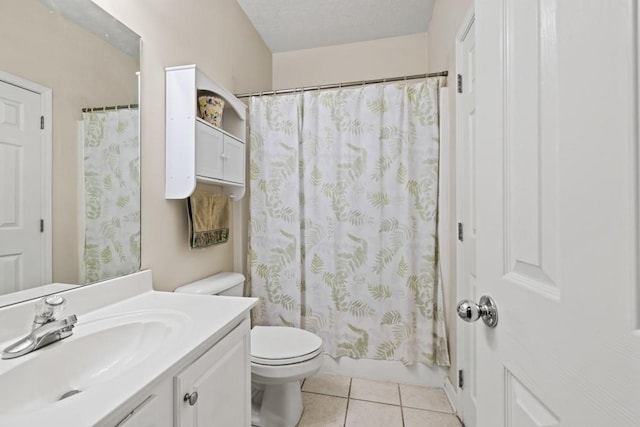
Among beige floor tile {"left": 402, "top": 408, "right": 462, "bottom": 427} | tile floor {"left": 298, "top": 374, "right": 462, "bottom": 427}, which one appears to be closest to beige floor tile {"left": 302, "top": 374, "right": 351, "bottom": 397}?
tile floor {"left": 298, "top": 374, "right": 462, "bottom": 427}

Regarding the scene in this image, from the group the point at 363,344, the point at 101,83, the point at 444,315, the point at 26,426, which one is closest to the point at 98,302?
the point at 26,426

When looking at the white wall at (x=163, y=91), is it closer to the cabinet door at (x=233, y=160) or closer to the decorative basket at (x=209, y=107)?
the decorative basket at (x=209, y=107)

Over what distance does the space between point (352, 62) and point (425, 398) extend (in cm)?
270

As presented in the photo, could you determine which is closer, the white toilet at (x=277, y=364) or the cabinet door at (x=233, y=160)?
the white toilet at (x=277, y=364)

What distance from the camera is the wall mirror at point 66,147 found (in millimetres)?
797

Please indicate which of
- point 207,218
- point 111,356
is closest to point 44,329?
point 111,356

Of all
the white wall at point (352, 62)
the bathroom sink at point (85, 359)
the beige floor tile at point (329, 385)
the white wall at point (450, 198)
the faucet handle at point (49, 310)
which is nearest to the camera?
the bathroom sink at point (85, 359)

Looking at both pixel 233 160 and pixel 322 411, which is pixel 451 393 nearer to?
pixel 322 411

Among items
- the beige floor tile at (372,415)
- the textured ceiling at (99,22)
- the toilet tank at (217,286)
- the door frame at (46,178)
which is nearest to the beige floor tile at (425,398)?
the beige floor tile at (372,415)

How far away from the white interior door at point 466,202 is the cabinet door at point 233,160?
49.9 inches

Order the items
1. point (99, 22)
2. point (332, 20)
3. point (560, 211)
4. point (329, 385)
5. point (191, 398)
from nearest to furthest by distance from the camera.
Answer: point (560, 211) → point (191, 398) → point (99, 22) → point (329, 385) → point (332, 20)

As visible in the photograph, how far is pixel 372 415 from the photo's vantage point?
5.17ft

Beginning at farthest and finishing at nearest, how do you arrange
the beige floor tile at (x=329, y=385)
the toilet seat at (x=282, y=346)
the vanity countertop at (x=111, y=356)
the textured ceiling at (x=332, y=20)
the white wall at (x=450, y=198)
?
the textured ceiling at (x=332, y=20) → the beige floor tile at (x=329, y=385) → the white wall at (x=450, y=198) → the toilet seat at (x=282, y=346) → the vanity countertop at (x=111, y=356)

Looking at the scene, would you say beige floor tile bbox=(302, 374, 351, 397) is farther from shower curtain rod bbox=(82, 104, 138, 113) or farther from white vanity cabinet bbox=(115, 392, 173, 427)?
shower curtain rod bbox=(82, 104, 138, 113)
